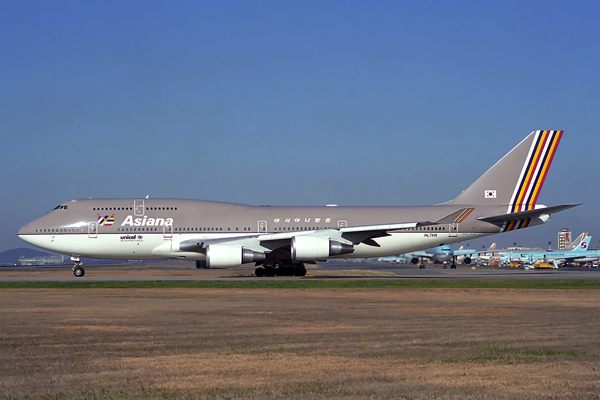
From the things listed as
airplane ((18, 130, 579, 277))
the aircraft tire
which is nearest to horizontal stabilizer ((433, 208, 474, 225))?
airplane ((18, 130, 579, 277))

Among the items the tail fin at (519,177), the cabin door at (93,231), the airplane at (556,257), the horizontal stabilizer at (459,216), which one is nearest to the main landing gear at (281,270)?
the horizontal stabilizer at (459,216)

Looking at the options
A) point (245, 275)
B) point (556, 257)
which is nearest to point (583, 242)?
point (556, 257)

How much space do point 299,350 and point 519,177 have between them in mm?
28684

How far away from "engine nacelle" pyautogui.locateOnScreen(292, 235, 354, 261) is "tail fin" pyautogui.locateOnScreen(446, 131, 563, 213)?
882 cm

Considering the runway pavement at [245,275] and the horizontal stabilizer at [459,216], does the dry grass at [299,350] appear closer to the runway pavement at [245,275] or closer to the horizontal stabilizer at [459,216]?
the runway pavement at [245,275]

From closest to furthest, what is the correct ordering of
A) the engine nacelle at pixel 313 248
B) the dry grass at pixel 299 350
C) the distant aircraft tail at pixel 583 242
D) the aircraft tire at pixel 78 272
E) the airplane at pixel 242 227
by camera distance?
the dry grass at pixel 299 350 → the engine nacelle at pixel 313 248 → the airplane at pixel 242 227 → the aircraft tire at pixel 78 272 → the distant aircraft tail at pixel 583 242

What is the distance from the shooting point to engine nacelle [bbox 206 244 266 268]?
30375mm

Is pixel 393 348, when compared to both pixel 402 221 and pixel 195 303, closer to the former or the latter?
pixel 195 303

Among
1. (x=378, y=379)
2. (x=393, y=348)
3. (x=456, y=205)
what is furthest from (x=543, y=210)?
(x=378, y=379)

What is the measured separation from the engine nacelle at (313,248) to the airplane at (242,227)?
0.42 meters

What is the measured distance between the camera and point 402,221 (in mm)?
33594

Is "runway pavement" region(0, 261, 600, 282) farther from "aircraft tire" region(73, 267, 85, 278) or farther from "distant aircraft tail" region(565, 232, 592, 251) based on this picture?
"distant aircraft tail" region(565, 232, 592, 251)

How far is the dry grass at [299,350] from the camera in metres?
7.18

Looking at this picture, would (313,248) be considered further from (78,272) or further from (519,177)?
(78,272)
